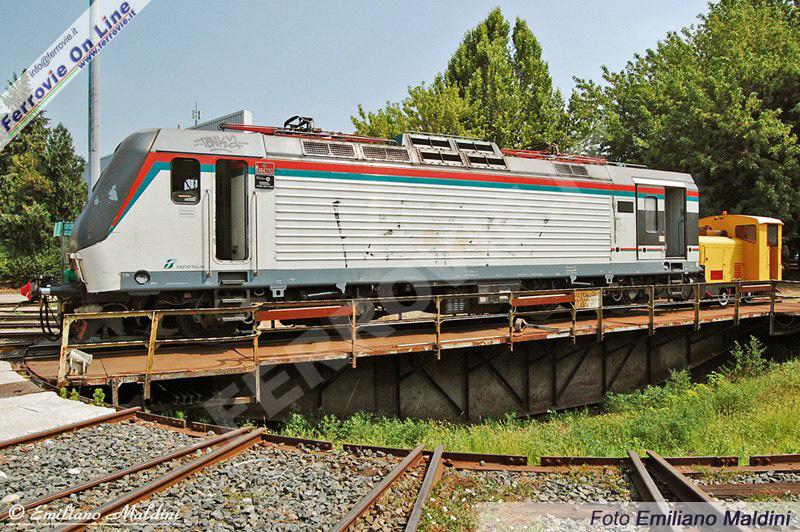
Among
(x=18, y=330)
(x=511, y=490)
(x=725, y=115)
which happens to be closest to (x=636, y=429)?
(x=511, y=490)

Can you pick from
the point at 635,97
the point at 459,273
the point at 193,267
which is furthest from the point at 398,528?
the point at 635,97

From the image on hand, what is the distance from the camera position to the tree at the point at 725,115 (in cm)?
2173

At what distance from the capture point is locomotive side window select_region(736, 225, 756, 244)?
1750 cm

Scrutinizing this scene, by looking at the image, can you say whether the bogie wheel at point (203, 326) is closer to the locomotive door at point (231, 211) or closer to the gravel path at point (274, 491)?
the locomotive door at point (231, 211)

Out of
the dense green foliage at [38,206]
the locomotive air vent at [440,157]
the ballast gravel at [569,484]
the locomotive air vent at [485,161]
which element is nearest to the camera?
the ballast gravel at [569,484]

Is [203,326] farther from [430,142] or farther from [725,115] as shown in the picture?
[725,115]

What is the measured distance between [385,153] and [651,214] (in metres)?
7.80

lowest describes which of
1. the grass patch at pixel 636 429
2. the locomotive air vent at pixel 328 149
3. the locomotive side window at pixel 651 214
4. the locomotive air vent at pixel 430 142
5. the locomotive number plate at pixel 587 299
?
the grass patch at pixel 636 429

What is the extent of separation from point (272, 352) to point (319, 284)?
1735 millimetres

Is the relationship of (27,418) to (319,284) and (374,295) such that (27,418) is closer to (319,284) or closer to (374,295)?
(319,284)

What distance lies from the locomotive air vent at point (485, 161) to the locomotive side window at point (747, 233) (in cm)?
988

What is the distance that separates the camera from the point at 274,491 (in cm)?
521

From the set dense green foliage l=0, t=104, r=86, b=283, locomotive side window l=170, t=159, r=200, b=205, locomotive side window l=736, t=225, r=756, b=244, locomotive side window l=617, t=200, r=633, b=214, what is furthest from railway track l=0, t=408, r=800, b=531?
dense green foliage l=0, t=104, r=86, b=283

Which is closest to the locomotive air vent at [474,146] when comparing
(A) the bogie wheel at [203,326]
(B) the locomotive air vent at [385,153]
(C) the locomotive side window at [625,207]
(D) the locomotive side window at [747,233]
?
(B) the locomotive air vent at [385,153]
